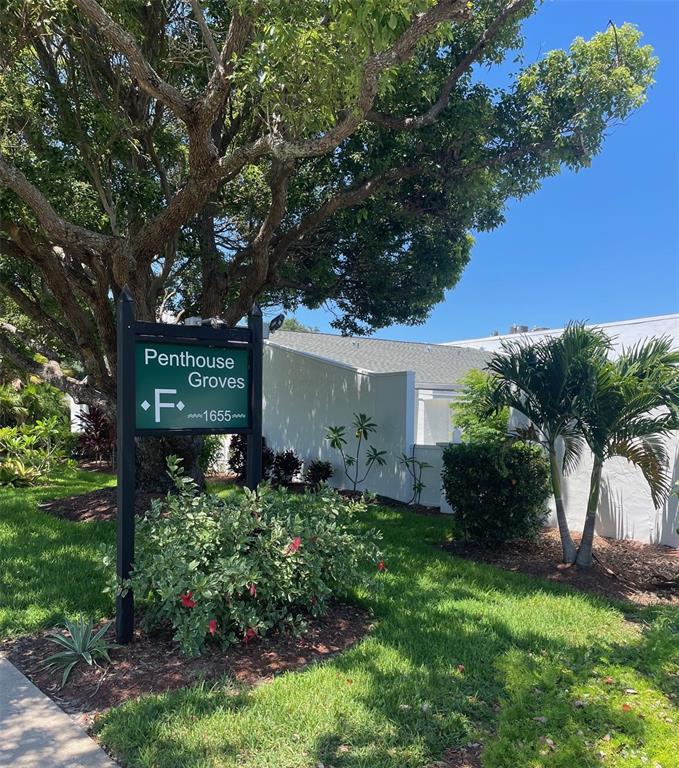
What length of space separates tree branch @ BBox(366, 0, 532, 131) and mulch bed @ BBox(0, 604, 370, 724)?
6.03m

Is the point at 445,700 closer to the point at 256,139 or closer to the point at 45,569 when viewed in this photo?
the point at 45,569

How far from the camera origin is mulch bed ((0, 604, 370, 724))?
11.8 feet

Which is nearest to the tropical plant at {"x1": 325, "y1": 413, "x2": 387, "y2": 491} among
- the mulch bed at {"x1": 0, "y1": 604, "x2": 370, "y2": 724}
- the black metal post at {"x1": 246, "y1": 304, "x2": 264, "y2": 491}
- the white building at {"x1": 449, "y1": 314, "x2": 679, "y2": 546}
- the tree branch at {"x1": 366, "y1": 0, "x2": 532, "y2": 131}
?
the white building at {"x1": 449, "y1": 314, "x2": 679, "y2": 546}

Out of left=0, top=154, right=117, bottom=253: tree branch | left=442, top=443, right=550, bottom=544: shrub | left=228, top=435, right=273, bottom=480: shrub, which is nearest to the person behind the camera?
left=0, top=154, right=117, bottom=253: tree branch

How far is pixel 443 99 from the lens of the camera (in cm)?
762

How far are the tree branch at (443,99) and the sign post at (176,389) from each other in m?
4.05

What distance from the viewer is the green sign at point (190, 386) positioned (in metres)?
4.28

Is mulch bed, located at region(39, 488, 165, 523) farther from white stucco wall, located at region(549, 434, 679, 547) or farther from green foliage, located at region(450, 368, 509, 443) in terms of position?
white stucco wall, located at region(549, 434, 679, 547)

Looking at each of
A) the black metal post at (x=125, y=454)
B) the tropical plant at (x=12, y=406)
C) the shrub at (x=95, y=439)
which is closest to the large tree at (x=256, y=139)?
the black metal post at (x=125, y=454)

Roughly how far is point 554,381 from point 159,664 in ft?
15.4

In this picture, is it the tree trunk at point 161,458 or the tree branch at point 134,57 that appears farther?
the tree trunk at point 161,458

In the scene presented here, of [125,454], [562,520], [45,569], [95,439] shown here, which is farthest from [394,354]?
[125,454]

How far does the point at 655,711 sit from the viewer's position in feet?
11.3

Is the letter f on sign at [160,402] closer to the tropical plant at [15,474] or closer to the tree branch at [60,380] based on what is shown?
the tree branch at [60,380]
